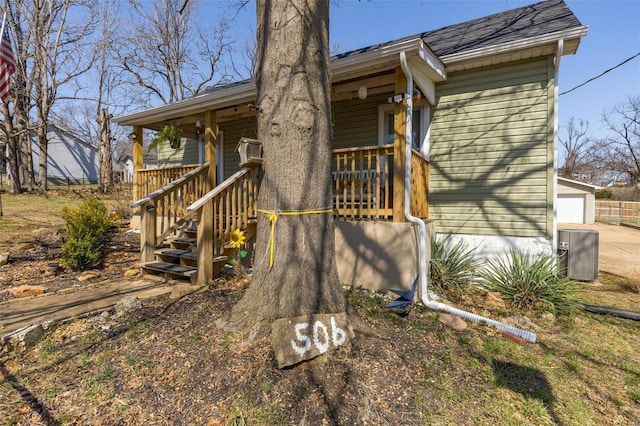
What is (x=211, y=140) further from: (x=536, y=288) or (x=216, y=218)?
(x=536, y=288)

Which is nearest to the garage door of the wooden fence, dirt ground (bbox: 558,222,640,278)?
the wooden fence

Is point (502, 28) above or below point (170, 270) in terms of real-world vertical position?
above

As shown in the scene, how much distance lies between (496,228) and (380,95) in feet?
10.8

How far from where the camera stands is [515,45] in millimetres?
5172

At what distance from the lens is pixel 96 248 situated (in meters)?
5.35

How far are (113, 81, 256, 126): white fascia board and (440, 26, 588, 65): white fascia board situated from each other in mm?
3377

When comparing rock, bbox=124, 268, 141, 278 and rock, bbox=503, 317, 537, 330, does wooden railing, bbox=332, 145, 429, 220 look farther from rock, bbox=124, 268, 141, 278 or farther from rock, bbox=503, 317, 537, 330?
rock, bbox=124, 268, 141, 278

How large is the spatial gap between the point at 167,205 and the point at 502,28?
6.96m

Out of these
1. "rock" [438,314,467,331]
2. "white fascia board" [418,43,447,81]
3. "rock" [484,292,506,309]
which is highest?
"white fascia board" [418,43,447,81]

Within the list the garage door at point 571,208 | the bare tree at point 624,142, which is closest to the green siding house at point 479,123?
the garage door at point 571,208

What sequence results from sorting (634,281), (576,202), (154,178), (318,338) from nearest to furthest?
(318,338) < (634,281) < (154,178) < (576,202)

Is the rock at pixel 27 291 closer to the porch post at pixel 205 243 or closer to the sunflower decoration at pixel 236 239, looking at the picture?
the porch post at pixel 205 243

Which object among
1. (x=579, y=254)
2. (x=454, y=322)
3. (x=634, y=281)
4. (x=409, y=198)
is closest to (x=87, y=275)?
(x=409, y=198)

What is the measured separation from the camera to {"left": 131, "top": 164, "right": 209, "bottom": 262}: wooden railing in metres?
5.13
